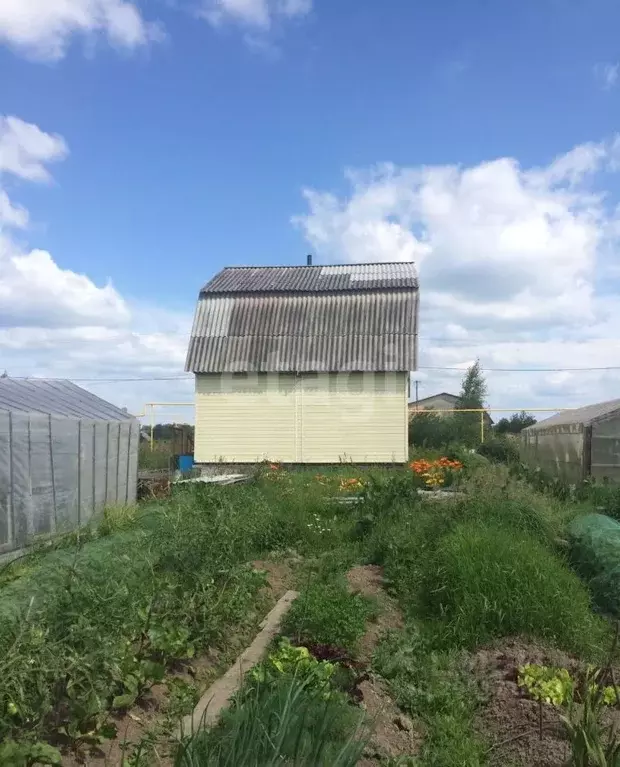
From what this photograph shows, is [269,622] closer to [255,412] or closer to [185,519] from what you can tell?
[185,519]

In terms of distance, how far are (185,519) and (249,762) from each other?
15.8 feet

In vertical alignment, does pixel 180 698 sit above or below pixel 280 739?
below

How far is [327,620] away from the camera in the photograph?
5.53 metres

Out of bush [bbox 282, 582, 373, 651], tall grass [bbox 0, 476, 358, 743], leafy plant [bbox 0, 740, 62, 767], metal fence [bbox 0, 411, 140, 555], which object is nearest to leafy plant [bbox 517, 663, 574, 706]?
bush [bbox 282, 582, 373, 651]

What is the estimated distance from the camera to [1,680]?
3545 millimetres

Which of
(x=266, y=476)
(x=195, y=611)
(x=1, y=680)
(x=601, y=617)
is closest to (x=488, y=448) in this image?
(x=266, y=476)

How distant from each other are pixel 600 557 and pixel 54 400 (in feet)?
31.4

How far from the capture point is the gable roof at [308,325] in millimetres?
21062

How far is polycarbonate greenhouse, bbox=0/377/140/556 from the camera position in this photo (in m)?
10.3

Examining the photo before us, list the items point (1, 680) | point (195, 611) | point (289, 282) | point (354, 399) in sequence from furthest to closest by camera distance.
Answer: point (289, 282), point (354, 399), point (195, 611), point (1, 680)

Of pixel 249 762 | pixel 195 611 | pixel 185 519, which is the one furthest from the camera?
pixel 185 519

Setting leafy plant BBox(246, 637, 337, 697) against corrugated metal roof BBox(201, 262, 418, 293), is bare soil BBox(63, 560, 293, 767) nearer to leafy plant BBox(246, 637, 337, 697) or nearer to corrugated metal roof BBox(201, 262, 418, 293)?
leafy plant BBox(246, 637, 337, 697)

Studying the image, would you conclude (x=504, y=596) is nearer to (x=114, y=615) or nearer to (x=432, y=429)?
(x=114, y=615)

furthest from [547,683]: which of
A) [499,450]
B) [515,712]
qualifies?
[499,450]
